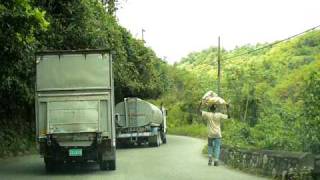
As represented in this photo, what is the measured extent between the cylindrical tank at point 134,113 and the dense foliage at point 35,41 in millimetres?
1843

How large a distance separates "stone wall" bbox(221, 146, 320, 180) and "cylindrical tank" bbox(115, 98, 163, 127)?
16007mm

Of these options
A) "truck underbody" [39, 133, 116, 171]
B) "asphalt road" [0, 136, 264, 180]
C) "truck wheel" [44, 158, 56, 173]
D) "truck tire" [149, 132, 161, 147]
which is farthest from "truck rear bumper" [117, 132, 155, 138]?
"truck underbody" [39, 133, 116, 171]

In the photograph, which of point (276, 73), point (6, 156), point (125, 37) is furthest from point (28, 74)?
point (276, 73)

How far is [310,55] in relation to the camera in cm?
3506

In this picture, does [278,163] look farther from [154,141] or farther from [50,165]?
[154,141]

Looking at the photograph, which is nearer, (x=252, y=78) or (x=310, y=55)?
(x=310, y=55)

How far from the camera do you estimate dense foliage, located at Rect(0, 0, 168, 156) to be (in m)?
14.1

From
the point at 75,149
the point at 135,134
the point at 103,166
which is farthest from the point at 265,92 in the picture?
the point at 75,149

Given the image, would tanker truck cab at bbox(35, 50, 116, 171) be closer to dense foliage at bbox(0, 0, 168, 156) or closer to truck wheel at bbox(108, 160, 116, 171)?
truck wheel at bbox(108, 160, 116, 171)

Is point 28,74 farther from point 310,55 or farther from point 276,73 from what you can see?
point 276,73

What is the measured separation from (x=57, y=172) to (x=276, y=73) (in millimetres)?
27061

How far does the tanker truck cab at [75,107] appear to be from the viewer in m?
16.5

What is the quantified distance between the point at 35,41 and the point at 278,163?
8520 mm

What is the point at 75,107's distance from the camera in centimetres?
1662
